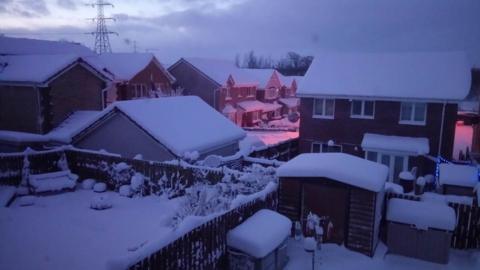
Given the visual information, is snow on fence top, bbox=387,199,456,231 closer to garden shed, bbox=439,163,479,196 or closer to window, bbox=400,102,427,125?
garden shed, bbox=439,163,479,196

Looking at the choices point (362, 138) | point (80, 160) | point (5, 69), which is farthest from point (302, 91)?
point (5, 69)

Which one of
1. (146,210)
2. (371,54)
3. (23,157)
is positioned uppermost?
(371,54)

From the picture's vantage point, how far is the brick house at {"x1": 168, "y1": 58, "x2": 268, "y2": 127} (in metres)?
42.1

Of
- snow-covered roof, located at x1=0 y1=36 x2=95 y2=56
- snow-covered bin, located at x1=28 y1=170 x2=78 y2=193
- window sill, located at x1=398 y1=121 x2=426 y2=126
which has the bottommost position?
snow-covered bin, located at x1=28 y1=170 x2=78 y2=193

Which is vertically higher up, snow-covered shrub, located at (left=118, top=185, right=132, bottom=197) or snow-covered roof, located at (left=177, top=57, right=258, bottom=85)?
snow-covered roof, located at (left=177, top=57, right=258, bottom=85)

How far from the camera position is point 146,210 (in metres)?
13.4

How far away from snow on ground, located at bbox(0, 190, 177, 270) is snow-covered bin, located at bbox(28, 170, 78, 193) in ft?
1.46

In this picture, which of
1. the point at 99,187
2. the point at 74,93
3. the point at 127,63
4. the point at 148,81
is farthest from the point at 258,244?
the point at 127,63

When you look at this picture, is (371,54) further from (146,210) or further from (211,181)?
(146,210)

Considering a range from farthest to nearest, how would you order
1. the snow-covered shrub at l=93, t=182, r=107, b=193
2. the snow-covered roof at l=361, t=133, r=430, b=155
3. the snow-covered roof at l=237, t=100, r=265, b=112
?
1. the snow-covered roof at l=237, t=100, r=265, b=112
2. the snow-covered roof at l=361, t=133, r=430, b=155
3. the snow-covered shrub at l=93, t=182, r=107, b=193

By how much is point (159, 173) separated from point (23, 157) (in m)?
6.16

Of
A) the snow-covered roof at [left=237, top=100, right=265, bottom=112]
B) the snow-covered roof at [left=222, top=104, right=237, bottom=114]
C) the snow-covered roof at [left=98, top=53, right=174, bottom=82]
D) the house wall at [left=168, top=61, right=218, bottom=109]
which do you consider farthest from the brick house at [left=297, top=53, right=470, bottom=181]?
the snow-covered roof at [left=237, top=100, right=265, bottom=112]

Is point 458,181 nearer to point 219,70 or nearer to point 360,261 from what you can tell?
point 360,261

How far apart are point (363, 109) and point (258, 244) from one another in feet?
52.9
